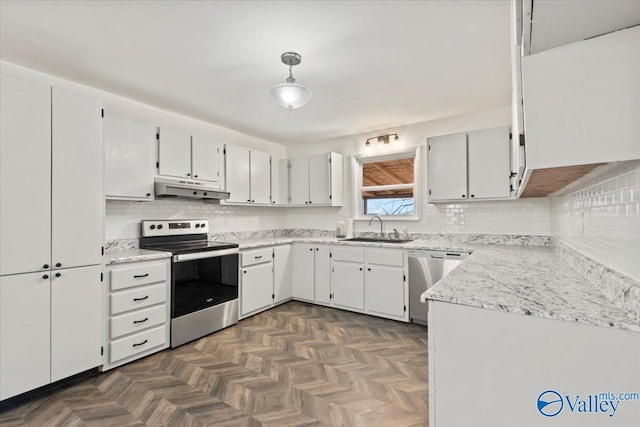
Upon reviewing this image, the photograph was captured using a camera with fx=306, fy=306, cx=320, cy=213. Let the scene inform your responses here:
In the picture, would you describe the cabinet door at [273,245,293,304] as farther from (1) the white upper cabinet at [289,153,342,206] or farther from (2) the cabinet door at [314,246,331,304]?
(1) the white upper cabinet at [289,153,342,206]

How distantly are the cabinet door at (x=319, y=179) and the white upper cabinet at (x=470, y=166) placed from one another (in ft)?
4.67

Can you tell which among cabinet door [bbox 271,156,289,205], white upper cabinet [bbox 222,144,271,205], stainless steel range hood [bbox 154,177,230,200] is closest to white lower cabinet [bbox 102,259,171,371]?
stainless steel range hood [bbox 154,177,230,200]

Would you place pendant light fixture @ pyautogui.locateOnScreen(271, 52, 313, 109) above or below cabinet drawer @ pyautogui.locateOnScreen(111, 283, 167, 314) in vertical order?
above

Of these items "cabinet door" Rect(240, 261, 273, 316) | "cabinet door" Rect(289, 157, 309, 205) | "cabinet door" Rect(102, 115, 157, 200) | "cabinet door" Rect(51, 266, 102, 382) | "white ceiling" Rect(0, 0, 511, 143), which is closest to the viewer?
"white ceiling" Rect(0, 0, 511, 143)

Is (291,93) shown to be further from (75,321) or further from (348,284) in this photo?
(348,284)

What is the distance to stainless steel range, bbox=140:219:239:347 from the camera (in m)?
2.91

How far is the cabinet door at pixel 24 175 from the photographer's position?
6.46 feet

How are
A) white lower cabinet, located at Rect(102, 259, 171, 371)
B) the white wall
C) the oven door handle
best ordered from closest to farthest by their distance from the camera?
white lower cabinet, located at Rect(102, 259, 171, 371) → the oven door handle → the white wall

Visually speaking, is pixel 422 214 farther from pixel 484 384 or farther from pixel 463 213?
pixel 484 384

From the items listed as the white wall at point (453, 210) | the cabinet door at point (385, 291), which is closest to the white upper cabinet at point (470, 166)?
the white wall at point (453, 210)

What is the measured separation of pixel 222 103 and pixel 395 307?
118 inches

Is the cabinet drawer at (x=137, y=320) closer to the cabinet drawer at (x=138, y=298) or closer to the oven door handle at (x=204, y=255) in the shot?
the cabinet drawer at (x=138, y=298)

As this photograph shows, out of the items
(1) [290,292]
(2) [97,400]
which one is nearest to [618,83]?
(2) [97,400]

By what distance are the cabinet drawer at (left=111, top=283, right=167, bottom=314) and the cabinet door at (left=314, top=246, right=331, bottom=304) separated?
190cm
